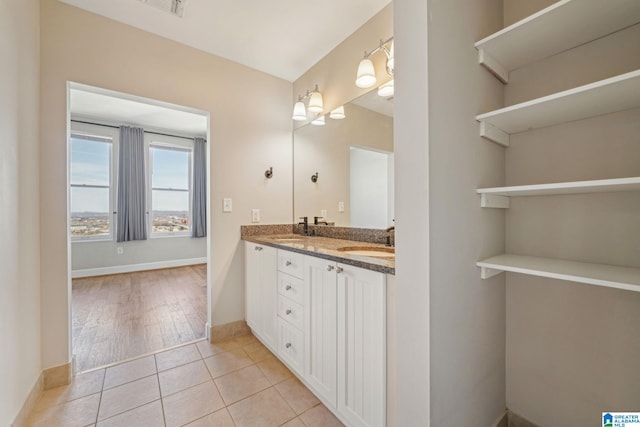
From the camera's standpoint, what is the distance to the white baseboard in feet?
14.0

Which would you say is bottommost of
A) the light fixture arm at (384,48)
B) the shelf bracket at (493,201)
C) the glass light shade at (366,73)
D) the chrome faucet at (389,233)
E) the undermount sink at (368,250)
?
the undermount sink at (368,250)

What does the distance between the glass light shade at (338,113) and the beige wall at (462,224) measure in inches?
45.8

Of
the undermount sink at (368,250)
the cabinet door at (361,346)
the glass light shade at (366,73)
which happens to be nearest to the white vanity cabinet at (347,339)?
the cabinet door at (361,346)

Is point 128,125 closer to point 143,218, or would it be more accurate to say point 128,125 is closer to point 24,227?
point 143,218

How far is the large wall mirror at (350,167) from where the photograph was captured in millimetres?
1877

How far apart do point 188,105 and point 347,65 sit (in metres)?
1.38

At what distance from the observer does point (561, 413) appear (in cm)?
112

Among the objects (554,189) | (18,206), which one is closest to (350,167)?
(554,189)

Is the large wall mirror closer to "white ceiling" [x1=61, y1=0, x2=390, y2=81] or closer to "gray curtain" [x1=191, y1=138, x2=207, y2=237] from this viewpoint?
"white ceiling" [x1=61, y1=0, x2=390, y2=81]

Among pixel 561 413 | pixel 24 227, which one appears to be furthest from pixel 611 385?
pixel 24 227

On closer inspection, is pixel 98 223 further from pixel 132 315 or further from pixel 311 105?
pixel 311 105

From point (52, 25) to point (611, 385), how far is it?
3533 mm

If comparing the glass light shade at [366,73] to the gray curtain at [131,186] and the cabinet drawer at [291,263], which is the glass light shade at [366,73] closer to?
the cabinet drawer at [291,263]

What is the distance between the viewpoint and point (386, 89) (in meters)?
1.77
